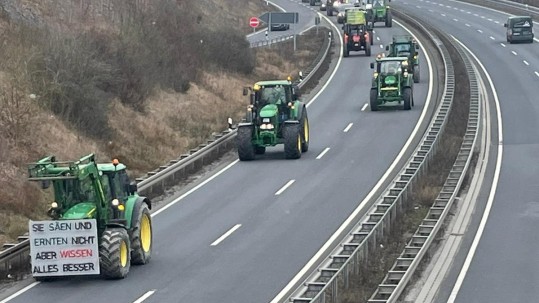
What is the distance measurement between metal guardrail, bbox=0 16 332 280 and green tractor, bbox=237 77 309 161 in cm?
131

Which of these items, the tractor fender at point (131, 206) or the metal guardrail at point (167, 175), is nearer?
the tractor fender at point (131, 206)

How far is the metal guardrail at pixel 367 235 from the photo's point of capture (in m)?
19.8

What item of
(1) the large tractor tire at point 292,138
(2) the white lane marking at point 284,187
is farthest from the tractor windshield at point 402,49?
(2) the white lane marking at point 284,187

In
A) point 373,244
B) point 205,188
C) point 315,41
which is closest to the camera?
point 373,244

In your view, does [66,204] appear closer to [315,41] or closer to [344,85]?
[344,85]

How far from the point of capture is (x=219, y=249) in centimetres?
2552

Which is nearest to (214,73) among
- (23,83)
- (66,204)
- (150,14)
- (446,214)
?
(150,14)

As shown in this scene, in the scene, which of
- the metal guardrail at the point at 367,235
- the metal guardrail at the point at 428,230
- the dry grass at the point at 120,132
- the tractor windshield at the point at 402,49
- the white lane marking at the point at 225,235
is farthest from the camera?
the tractor windshield at the point at 402,49

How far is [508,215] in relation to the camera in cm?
2927

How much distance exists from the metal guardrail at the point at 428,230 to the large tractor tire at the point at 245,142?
6.60m

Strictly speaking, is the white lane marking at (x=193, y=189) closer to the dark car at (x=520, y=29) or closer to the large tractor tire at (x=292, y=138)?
the large tractor tire at (x=292, y=138)

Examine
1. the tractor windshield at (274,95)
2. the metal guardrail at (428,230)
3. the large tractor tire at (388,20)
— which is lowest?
the metal guardrail at (428,230)

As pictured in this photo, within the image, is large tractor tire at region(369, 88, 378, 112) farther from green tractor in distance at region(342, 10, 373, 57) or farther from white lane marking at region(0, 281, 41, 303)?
white lane marking at region(0, 281, 41, 303)

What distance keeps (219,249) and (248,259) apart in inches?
48.0
